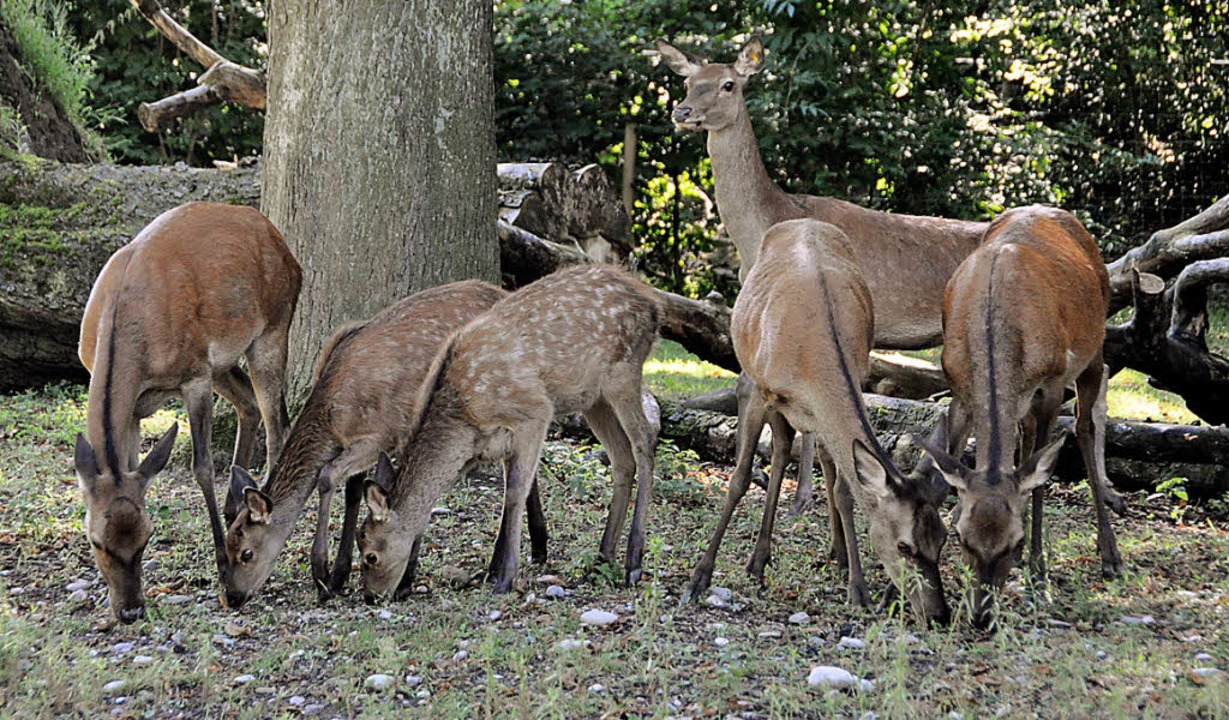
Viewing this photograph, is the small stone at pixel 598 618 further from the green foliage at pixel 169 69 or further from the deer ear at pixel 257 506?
the green foliage at pixel 169 69

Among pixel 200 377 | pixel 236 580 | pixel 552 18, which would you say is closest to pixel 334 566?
pixel 236 580

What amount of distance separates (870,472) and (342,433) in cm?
242

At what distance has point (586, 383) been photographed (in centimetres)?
607

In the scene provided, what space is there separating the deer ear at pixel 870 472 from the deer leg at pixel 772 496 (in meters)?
0.67

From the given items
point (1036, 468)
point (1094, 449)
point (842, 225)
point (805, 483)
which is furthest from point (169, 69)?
point (1036, 468)

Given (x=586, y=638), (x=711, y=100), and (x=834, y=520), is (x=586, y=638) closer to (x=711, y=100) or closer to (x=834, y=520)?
(x=834, y=520)

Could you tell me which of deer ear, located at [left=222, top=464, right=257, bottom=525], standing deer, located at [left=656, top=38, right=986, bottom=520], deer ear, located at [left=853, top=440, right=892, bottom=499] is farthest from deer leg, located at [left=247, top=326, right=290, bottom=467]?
deer ear, located at [left=853, top=440, right=892, bottom=499]

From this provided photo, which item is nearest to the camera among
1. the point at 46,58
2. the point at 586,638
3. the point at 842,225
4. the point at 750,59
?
the point at 586,638

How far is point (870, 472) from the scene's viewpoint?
5.19 meters

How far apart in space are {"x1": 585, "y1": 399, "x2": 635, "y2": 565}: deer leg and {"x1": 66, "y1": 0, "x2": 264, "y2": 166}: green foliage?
10.6 meters

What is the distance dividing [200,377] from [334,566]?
127 centimetres

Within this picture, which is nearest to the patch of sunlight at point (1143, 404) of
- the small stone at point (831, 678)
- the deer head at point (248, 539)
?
the small stone at point (831, 678)

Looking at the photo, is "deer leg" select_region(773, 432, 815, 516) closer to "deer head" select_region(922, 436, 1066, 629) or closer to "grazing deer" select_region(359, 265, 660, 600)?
"grazing deer" select_region(359, 265, 660, 600)

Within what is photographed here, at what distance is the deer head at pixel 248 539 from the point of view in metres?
5.51
